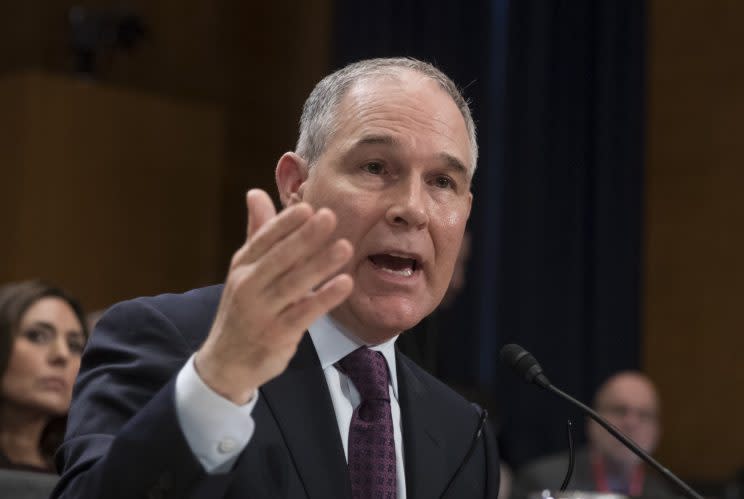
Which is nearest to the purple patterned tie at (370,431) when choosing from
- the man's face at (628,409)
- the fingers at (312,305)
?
the fingers at (312,305)

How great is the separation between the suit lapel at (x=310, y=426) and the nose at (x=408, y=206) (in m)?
0.28

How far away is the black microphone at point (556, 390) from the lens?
190 cm

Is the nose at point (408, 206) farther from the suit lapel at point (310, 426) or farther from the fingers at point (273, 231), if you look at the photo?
the fingers at point (273, 231)

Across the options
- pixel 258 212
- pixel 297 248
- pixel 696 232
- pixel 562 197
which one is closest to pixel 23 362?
pixel 258 212

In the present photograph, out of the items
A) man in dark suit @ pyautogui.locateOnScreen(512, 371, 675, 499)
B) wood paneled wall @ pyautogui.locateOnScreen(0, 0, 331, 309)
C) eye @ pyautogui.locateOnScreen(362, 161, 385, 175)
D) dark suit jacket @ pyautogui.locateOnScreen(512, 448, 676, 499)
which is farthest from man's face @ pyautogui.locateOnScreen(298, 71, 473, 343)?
wood paneled wall @ pyautogui.locateOnScreen(0, 0, 331, 309)

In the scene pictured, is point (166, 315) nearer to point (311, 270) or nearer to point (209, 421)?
point (209, 421)

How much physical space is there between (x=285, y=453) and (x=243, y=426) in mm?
325

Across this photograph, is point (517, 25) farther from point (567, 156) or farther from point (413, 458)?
point (413, 458)

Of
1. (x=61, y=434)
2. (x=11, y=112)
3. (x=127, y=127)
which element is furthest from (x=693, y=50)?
(x=61, y=434)

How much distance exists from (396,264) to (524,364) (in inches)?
12.1

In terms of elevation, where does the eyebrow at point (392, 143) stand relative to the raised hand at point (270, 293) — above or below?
above

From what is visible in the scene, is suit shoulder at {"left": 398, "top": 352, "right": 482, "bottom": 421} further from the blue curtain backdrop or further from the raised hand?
the blue curtain backdrop

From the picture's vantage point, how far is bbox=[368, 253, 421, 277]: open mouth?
190 centimetres

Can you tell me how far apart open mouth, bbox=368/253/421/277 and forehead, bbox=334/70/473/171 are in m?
0.19
